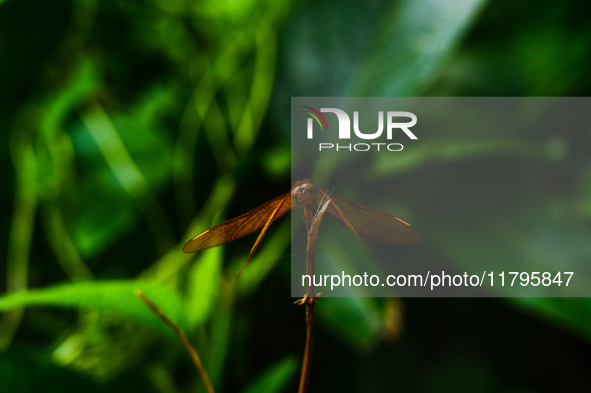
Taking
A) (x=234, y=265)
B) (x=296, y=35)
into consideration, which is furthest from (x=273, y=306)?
(x=296, y=35)

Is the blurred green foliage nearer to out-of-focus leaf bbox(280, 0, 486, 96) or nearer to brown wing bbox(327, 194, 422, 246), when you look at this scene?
out-of-focus leaf bbox(280, 0, 486, 96)

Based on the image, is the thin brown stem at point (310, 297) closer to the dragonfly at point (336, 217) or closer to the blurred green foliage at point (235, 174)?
the dragonfly at point (336, 217)

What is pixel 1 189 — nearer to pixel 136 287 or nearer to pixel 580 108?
pixel 136 287

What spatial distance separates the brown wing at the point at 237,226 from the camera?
10 cm

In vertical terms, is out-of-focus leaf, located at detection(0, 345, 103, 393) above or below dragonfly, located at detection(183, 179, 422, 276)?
below

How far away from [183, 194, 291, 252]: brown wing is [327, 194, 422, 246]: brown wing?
15mm

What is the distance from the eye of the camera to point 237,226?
110 millimetres

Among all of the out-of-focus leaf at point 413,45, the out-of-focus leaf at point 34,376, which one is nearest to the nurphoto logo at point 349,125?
the out-of-focus leaf at point 413,45

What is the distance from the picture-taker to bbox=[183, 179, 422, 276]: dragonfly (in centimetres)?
10

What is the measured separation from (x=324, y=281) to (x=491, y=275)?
0.31 feet

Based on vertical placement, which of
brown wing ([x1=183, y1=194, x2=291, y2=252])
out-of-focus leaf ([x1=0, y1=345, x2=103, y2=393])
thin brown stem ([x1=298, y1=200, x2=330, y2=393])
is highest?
brown wing ([x1=183, y1=194, x2=291, y2=252])

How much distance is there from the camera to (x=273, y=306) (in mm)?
263

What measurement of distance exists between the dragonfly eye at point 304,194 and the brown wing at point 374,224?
0.01 m

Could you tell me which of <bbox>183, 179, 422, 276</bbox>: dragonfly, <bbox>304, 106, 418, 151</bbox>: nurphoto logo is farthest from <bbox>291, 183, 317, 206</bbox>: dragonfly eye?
<bbox>304, 106, 418, 151</bbox>: nurphoto logo
